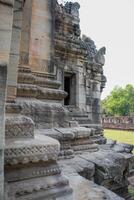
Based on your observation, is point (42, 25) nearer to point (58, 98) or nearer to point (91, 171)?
point (58, 98)

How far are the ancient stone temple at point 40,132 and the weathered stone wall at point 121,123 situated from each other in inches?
852

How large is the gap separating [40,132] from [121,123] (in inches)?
1101

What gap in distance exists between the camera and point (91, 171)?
11.9ft

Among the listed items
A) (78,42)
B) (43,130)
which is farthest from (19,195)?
(78,42)

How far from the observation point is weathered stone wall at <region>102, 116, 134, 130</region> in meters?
28.6

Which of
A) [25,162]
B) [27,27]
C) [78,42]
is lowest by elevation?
[25,162]

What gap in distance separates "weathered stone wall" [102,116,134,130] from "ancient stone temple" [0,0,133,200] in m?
21.6

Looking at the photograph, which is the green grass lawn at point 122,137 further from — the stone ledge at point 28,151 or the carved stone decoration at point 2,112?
the carved stone decoration at point 2,112

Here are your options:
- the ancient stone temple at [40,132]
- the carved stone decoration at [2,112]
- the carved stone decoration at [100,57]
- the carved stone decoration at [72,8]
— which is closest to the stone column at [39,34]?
the ancient stone temple at [40,132]

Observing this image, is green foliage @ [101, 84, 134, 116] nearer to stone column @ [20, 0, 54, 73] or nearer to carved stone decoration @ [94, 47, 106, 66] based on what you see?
carved stone decoration @ [94, 47, 106, 66]

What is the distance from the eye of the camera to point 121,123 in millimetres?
30344

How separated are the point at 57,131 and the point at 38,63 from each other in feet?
3.87

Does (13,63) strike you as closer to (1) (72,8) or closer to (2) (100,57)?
(1) (72,8)

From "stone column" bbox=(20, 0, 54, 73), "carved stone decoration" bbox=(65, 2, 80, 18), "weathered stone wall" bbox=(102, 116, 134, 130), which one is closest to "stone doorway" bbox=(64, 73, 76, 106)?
"carved stone decoration" bbox=(65, 2, 80, 18)
